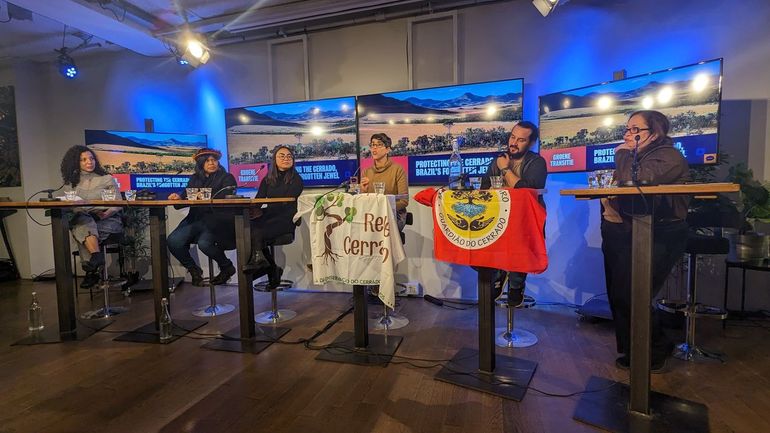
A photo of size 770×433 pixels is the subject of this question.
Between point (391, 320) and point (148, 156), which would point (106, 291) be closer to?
point (148, 156)

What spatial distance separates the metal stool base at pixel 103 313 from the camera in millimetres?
3523

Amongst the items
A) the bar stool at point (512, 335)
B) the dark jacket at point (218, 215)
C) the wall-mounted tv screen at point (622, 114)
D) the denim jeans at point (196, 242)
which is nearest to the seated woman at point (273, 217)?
the dark jacket at point (218, 215)

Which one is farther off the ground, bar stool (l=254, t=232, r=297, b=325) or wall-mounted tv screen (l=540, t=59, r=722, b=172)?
wall-mounted tv screen (l=540, t=59, r=722, b=172)

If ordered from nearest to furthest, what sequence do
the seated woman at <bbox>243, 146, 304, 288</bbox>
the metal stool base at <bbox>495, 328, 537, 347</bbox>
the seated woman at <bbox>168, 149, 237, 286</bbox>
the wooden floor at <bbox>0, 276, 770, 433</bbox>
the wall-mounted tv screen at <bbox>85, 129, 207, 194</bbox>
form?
the wooden floor at <bbox>0, 276, 770, 433</bbox> → the metal stool base at <bbox>495, 328, 537, 347</bbox> → the seated woman at <bbox>243, 146, 304, 288</bbox> → the seated woman at <bbox>168, 149, 237, 286</bbox> → the wall-mounted tv screen at <bbox>85, 129, 207, 194</bbox>

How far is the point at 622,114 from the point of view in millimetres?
3100

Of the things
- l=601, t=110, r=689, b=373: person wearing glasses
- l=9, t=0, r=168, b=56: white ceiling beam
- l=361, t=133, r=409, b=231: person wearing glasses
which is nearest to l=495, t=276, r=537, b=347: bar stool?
l=601, t=110, r=689, b=373: person wearing glasses

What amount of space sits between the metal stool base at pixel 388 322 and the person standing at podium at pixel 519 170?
0.90 m

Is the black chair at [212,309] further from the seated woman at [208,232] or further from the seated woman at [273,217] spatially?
the seated woman at [273,217]

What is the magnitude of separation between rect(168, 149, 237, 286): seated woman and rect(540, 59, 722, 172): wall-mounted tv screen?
112 inches

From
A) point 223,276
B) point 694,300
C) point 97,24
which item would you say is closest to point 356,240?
point 223,276

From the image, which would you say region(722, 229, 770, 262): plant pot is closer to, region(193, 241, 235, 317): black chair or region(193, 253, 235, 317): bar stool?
region(193, 241, 235, 317): black chair

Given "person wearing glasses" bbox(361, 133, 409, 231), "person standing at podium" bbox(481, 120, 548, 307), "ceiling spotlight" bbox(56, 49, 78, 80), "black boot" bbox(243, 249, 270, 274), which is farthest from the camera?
"ceiling spotlight" bbox(56, 49, 78, 80)

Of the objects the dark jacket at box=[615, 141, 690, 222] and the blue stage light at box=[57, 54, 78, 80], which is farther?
the blue stage light at box=[57, 54, 78, 80]

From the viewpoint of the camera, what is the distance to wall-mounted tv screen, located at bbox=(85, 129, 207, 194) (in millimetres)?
4480
